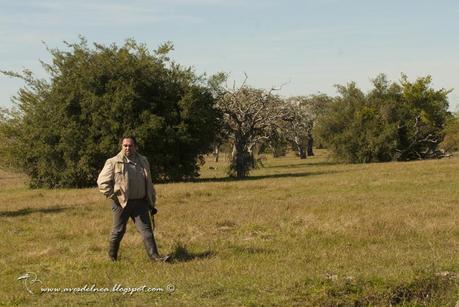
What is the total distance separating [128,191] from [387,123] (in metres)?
51.8

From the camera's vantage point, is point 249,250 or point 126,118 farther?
point 126,118

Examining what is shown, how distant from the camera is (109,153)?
34.7 meters

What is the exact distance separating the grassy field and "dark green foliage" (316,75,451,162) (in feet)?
127

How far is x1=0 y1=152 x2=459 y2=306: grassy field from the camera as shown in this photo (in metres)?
7.85

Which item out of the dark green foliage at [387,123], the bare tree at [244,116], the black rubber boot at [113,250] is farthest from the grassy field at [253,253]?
the dark green foliage at [387,123]

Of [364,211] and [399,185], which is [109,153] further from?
[364,211]

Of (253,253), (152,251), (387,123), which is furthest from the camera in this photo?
(387,123)

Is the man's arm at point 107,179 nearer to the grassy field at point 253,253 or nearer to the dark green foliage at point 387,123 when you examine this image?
the grassy field at point 253,253

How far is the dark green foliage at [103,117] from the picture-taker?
35.2m

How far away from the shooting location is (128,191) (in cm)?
1047

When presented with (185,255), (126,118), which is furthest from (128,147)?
(126,118)

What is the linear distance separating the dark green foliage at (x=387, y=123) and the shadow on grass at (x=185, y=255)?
4950 centimetres

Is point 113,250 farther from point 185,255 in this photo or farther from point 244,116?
point 244,116

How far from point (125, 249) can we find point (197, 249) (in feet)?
4.64
